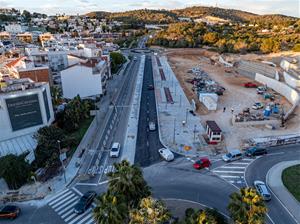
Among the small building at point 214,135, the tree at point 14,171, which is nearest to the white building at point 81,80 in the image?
the tree at point 14,171

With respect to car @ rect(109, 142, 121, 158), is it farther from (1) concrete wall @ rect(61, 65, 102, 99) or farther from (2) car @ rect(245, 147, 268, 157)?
(1) concrete wall @ rect(61, 65, 102, 99)

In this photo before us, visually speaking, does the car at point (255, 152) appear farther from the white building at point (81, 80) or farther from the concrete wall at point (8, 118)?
the white building at point (81, 80)

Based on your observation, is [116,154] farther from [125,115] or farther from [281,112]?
[281,112]

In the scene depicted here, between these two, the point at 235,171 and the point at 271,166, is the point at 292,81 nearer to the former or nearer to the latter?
the point at 271,166

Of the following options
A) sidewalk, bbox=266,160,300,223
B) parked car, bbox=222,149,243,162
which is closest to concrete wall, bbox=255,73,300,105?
sidewalk, bbox=266,160,300,223

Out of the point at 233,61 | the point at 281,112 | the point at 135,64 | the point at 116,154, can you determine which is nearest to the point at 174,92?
the point at 281,112

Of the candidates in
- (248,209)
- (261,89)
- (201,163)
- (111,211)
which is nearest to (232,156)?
(201,163)
